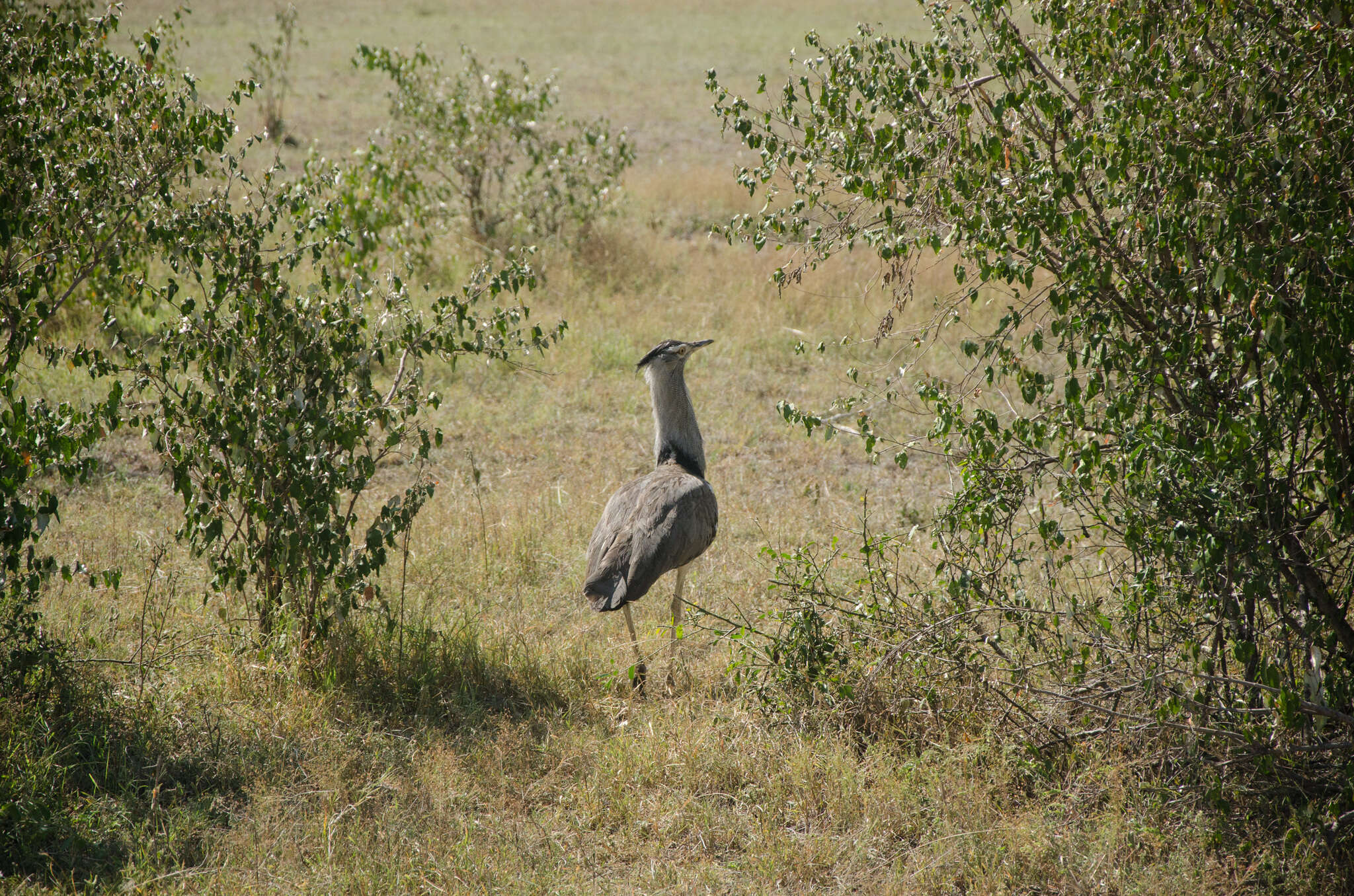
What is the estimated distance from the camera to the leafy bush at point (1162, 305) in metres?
2.79

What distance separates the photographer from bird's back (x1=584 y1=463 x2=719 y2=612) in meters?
4.57

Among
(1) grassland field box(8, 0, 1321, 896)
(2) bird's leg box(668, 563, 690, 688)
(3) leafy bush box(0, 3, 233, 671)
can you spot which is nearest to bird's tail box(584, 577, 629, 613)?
(2) bird's leg box(668, 563, 690, 688)

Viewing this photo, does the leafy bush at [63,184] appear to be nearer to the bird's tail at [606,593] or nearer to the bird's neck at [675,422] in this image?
the bird's tail at [606,593]

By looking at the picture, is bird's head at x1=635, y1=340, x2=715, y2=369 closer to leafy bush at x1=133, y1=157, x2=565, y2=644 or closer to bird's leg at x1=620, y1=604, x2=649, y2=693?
leafy bush at x1=133, y1=157, x2=565, y2=644

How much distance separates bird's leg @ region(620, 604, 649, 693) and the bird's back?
0.12 m

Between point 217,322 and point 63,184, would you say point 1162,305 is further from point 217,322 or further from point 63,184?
point 63,184

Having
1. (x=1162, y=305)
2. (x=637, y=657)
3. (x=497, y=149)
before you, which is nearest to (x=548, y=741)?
(x=637, y=657)

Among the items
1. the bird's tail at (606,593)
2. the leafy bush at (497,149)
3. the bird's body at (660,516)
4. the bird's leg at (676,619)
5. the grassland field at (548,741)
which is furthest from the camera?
the leafy bush at (497,149)

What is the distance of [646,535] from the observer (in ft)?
15.5

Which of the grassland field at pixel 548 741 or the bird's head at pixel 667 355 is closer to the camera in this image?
the grassland field at pixel 548 741

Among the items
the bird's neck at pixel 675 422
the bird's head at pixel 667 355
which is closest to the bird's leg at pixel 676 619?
the bird's neck at pixel 675 422

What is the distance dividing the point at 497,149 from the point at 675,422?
238 inches

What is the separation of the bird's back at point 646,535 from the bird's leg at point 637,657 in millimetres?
115

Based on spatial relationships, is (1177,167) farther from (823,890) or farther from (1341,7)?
(823,890)
